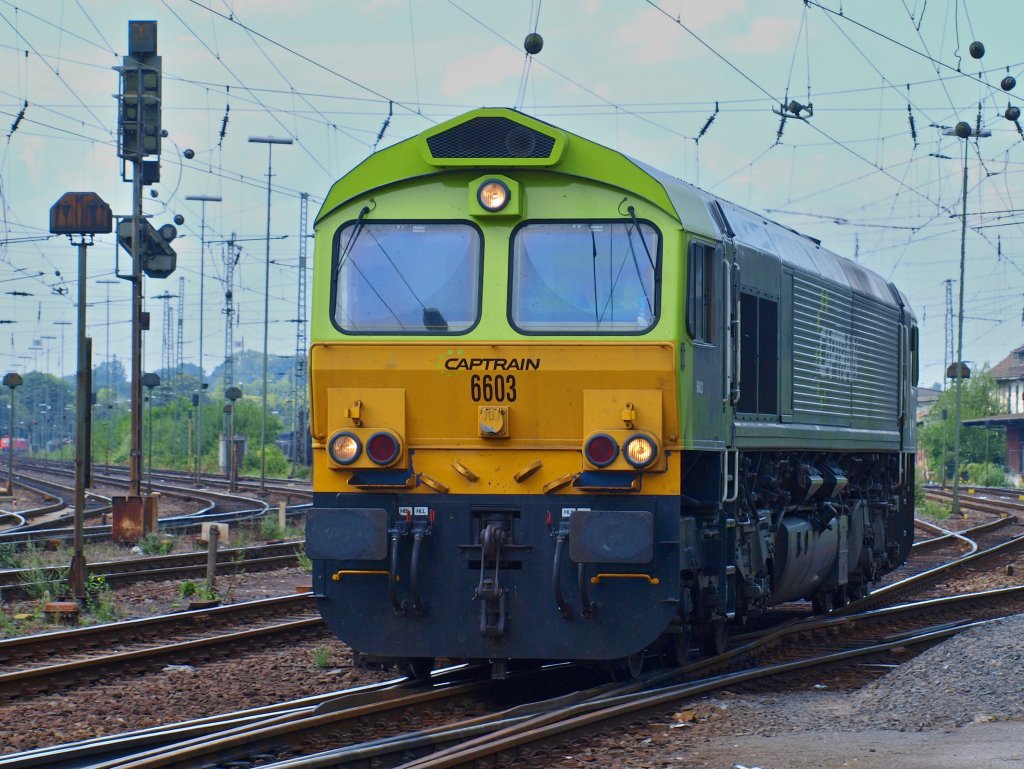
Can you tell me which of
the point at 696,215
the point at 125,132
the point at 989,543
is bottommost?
the point at 989,543

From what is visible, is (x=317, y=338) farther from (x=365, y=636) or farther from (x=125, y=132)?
(x=125, y=132)

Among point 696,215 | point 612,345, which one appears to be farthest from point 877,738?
point 696,215

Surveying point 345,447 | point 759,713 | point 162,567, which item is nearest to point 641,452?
point 759,713

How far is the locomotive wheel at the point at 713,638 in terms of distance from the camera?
12.0 m

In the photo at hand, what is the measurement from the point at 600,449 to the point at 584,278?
3.81 ft

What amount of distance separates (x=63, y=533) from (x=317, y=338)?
1830cm

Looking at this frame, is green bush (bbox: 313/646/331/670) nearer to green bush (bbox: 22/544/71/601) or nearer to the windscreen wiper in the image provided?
the windscreen wiper

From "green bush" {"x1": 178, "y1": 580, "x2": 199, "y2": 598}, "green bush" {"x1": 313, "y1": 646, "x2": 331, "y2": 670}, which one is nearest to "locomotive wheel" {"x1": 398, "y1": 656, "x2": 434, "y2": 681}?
"green bush" {"x1": 313, "y1": 646, "x2": 331, "y2": 670}

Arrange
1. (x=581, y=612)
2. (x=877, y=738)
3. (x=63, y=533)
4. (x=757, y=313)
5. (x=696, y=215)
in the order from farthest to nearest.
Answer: (x=63, y=533) < (x=757, y=313) < (x=696, y=215) < (x=581, y=612) < (x=877, y=738)

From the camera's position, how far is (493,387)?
10.2m

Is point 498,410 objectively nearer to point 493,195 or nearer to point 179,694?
point 493,195

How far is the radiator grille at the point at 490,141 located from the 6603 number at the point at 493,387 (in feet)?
4.95

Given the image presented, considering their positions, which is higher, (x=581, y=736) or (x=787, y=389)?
(x=787, y=389)

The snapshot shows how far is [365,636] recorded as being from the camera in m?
10.2
